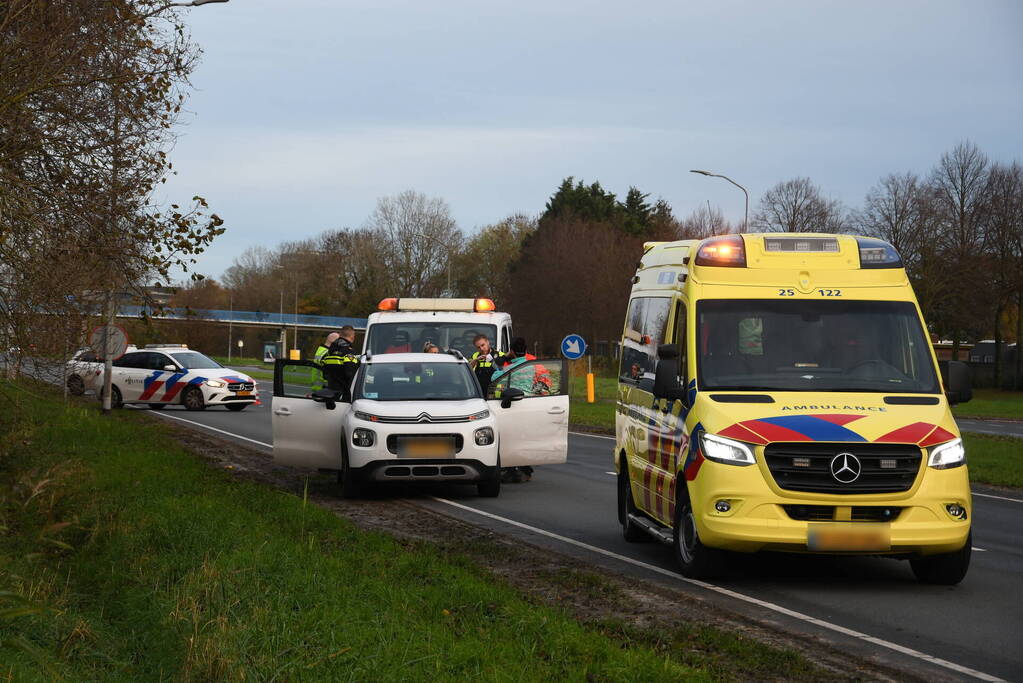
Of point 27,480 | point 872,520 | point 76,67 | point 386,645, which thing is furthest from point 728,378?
point 76,67

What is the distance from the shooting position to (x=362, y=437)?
46.6ft

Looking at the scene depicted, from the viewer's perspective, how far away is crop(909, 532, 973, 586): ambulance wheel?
364 inches

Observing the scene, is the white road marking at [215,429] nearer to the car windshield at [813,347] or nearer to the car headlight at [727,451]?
the car windshield at [813,347]

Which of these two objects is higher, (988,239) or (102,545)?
(988,239)

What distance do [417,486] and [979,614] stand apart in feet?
29.6

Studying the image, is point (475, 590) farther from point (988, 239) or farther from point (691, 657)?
point (988, 239)

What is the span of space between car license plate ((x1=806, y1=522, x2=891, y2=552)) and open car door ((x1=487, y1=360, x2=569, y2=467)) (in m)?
7.08

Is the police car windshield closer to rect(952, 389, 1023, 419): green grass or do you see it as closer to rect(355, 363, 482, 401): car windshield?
rect(952, 389, 1023, 419): green grass

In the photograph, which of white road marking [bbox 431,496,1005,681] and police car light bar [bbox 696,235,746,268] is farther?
police car light bar [bbox 696,235,746,268]

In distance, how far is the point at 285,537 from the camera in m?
10.1

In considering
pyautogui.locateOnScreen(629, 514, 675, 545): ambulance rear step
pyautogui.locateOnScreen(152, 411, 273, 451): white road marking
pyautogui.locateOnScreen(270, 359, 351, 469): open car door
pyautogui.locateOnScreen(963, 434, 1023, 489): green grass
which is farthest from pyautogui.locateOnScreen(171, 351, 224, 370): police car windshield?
pyautogui.locateOnScreen(629, 514, 675, 545): ambulance rear step

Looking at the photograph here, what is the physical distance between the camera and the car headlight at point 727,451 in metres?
8.80

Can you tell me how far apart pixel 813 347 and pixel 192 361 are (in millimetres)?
28277

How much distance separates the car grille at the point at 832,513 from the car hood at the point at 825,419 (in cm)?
46
